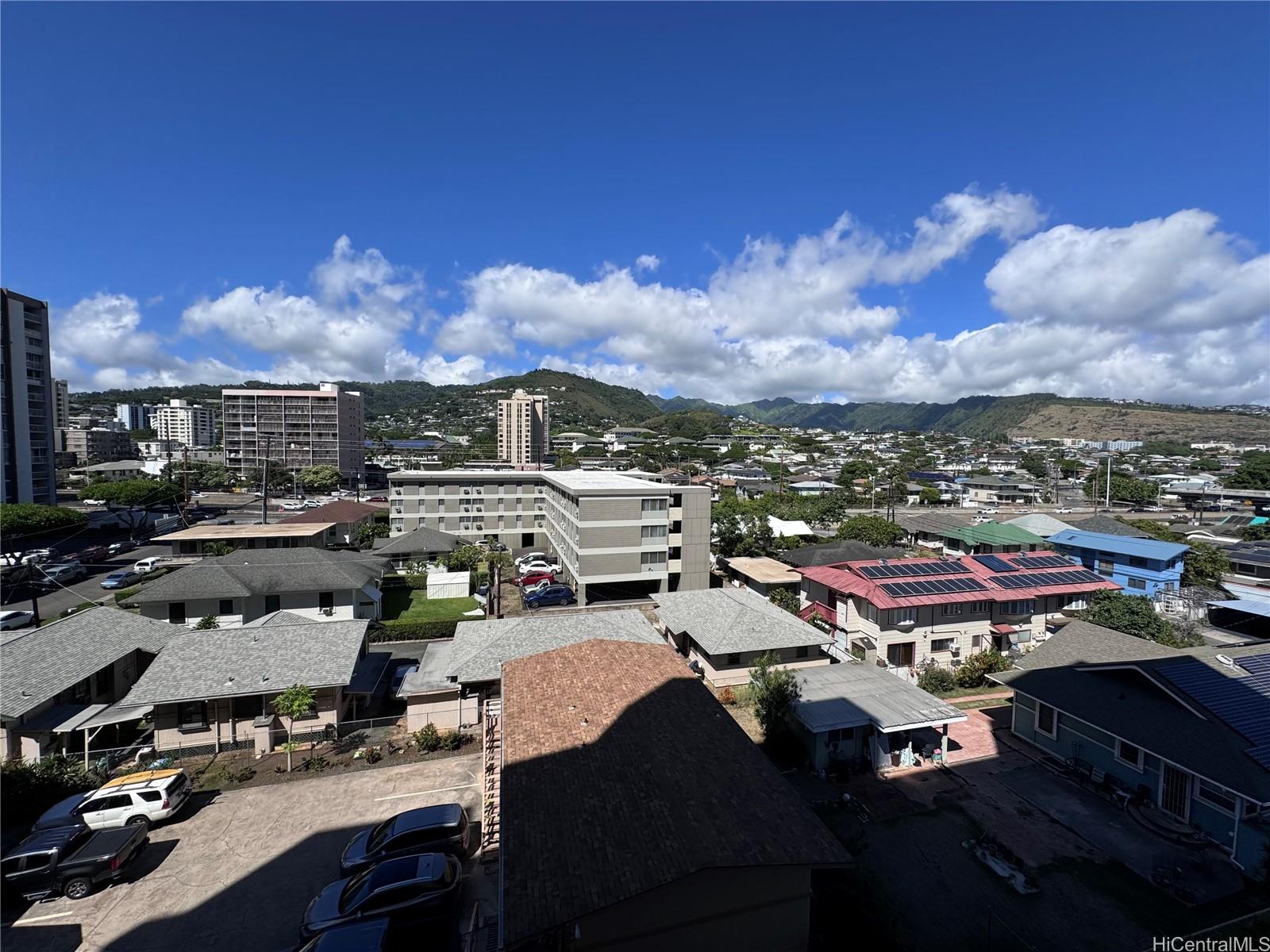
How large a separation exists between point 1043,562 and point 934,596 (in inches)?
489

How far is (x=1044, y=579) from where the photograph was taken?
31219 mm

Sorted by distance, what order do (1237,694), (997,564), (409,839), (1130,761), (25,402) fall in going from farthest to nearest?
(25,402) < (997,564) < (1130,761) < (1237,694) < (409,839)

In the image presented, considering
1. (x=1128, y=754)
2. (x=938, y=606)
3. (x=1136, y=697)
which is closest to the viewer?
(x=1128, y=754)

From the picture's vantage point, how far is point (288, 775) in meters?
17.9

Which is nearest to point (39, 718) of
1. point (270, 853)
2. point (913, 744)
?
point (270, 853)

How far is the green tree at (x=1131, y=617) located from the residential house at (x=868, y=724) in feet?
47.9

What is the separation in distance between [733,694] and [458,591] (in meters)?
22.7

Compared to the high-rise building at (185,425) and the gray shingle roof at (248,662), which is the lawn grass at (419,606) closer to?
the gray shingle roof at (248,662)

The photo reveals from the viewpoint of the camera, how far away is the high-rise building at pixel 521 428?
143750 mm

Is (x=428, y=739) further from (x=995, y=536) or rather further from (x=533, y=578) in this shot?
(x=995, y=536)

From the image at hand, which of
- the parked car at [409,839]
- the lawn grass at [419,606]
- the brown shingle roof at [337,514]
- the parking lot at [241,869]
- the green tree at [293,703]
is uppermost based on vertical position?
the brown shingle roof at [337,514]

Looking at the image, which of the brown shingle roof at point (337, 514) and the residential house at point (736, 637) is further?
the brown shingle roof at point (337, 514)

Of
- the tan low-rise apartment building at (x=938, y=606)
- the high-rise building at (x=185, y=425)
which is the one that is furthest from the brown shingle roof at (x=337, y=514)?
the high-rise building at (x=185, y=425)

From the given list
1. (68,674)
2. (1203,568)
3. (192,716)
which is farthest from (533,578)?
(1203,568)
